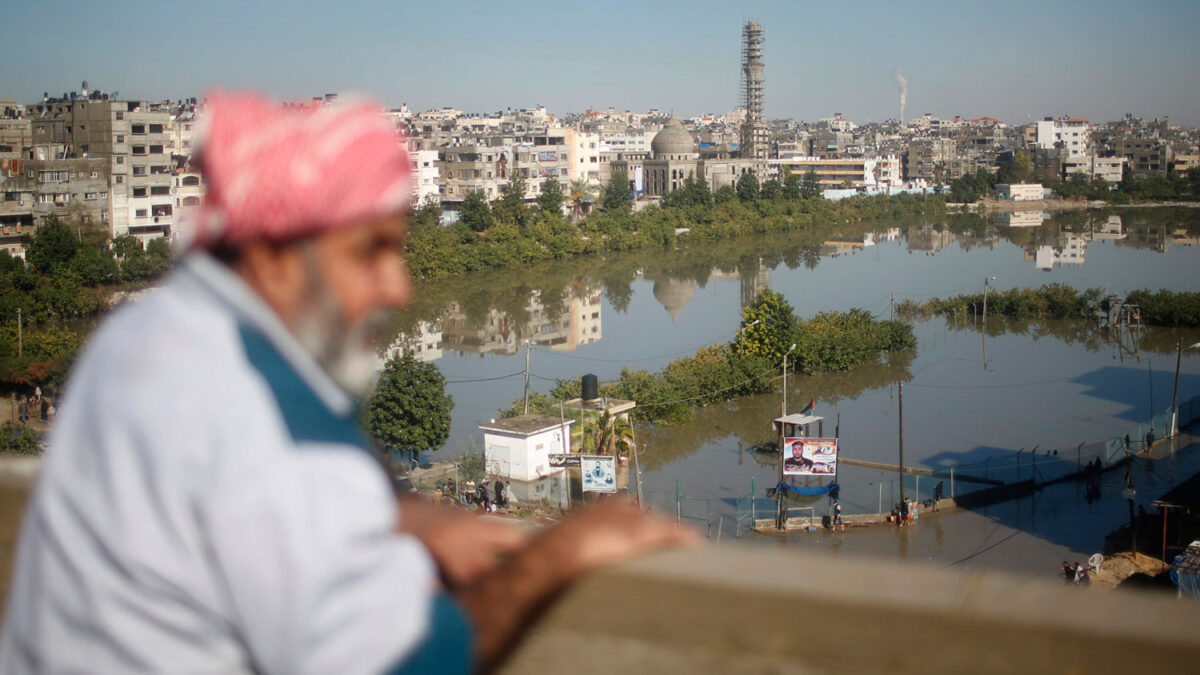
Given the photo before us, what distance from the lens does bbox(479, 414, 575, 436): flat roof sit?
472 cm

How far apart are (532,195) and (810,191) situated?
18.0ft

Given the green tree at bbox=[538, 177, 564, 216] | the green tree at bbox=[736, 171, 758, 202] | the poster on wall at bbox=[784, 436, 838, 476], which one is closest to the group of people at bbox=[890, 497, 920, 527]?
the poster on wall at bbox=[784, 436, 838, 476]

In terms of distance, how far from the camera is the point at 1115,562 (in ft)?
12.4

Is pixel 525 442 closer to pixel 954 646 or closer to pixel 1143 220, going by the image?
pixel 954 646

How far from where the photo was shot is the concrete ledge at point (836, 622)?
0.92ft

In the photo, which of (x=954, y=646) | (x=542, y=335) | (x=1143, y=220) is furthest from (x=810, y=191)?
(x=954, y=646)

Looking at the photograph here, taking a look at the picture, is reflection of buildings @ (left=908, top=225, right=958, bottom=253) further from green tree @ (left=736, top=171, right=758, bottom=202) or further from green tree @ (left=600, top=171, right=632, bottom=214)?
green tree @ (left=600, top=171, right=632, bottom=214)

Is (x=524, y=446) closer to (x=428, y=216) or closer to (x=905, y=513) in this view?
(x=905, y=513)

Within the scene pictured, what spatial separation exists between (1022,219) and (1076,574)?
55.3ft

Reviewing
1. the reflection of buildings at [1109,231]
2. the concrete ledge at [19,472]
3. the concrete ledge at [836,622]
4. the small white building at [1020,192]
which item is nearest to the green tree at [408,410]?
the concrete ledge at [19,472]

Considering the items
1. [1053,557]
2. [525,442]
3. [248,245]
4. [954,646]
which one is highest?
[248,245]

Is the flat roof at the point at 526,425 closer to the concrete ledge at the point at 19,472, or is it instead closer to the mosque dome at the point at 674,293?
the concrete ledge at the point at 19,472

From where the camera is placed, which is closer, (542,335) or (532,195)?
(542,335)

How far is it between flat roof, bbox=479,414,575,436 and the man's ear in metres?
4.44
